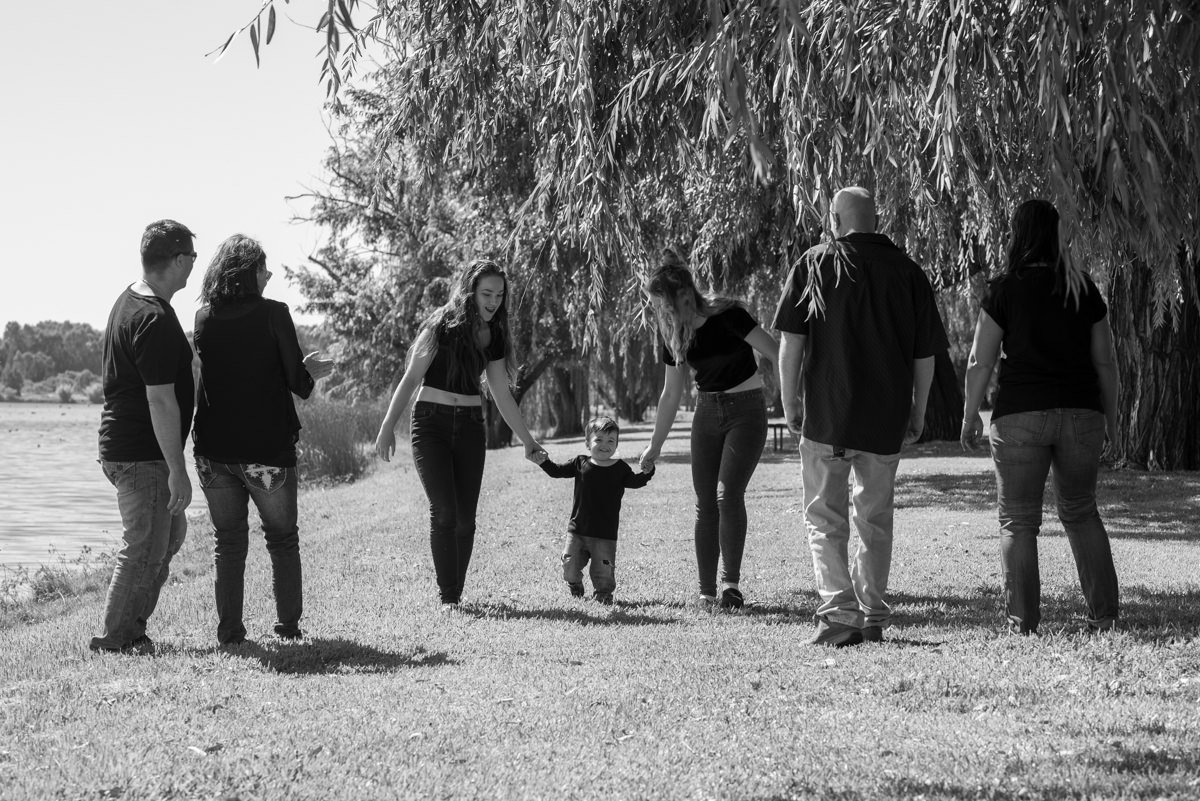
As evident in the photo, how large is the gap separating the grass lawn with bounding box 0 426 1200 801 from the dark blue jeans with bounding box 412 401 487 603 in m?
0.29

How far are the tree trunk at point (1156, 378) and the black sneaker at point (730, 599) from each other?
1196 cm

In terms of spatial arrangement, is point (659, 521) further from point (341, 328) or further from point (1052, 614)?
point (341, 328)

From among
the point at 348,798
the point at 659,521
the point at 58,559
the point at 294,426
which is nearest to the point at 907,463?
the point at 659,521

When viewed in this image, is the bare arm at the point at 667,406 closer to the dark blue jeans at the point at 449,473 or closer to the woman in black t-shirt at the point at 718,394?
the woman in black t-shirt at the point at 718,394

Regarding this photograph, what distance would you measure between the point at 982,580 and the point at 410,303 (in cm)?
2273

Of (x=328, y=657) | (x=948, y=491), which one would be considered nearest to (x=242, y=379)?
(x=328, y=657)

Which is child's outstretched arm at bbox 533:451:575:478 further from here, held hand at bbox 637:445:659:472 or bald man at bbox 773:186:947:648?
bald man at bbox 773:186:947:648

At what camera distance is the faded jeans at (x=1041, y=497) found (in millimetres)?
5898

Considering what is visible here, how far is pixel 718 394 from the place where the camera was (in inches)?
281

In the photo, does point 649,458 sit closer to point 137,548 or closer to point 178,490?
point 178,490

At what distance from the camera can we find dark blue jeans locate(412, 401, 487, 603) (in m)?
7.40

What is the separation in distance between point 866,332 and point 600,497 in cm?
234

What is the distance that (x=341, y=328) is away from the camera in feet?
108

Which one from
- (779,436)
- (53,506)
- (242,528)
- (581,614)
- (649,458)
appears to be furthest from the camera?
(779,436)
